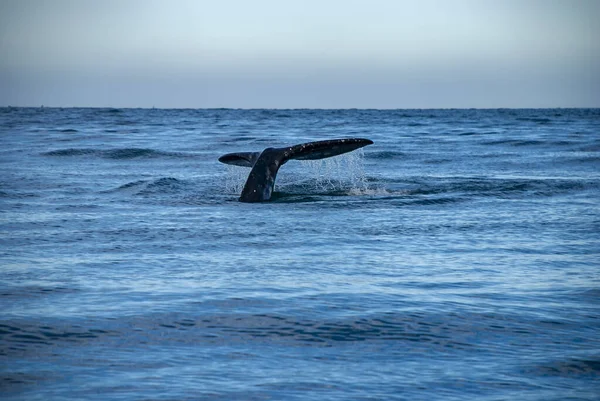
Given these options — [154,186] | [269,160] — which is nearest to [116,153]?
[154,186]

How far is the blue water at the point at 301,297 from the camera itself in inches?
188

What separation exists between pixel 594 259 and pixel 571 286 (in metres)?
1.53

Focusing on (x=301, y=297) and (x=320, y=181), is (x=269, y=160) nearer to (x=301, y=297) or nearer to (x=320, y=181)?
(x=320, y=181)

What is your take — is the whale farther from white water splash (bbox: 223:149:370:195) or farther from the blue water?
the blue water

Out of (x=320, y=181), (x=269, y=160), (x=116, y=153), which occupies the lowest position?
(x=320, y=181)

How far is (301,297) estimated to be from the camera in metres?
6.82

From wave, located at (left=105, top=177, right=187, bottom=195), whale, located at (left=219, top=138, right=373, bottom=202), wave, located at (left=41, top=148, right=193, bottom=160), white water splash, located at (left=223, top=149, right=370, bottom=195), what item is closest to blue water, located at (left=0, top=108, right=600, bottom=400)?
whale, located at (left=219, top=138, right=373, bottom=202)

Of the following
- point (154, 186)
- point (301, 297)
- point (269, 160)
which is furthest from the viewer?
point (154, 186)

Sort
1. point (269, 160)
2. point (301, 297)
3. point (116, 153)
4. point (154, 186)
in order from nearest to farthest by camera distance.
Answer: point (301, 297) → point (269, 160) → point (154, 186) → point (116, 153)

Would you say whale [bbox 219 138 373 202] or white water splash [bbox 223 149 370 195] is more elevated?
whale [bbox 219 138 373 202]

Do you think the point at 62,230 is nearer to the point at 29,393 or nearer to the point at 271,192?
the point at 271,192

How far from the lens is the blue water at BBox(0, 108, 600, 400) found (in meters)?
4.78

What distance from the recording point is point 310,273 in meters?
7.83

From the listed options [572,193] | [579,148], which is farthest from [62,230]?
[579,148]
